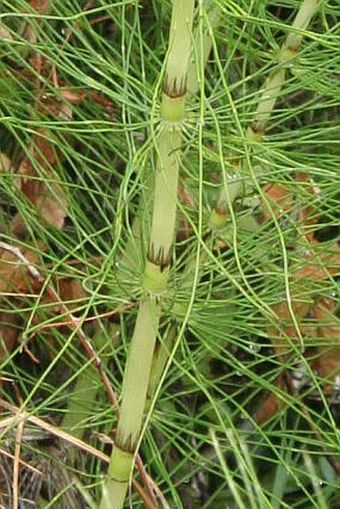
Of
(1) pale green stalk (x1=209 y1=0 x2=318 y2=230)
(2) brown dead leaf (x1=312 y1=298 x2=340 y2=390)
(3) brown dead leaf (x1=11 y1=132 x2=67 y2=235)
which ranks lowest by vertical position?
(2) brown dead leaf (x1=312 y1=298 x2=340 y2=390)

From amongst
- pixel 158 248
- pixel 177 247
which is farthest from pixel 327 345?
pixel 158 248

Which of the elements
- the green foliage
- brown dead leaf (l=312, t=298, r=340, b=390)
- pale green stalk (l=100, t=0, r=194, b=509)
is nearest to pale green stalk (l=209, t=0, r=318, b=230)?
the green foliage

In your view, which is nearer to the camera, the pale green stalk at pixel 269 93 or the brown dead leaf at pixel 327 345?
the pale green stalk at pixel 269 93

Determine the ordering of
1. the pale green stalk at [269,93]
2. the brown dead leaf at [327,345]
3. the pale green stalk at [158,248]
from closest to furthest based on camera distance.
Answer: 1. the pale green stalk at [158,248]
2. the pale green stalk at [269,93]
3. the brown dead leaf at [327,345]

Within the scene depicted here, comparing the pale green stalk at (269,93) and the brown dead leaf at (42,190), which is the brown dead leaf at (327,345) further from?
the brown dead leaf at (42,190)

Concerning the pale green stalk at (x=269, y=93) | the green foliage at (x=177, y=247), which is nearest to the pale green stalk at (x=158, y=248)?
the green foliage at (x=177, y=247)

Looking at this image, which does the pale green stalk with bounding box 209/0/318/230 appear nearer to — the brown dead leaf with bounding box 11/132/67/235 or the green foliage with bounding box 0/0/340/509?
the green foliage with bounding box 0/0/340/509

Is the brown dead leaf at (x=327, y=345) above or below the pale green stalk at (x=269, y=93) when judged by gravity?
below

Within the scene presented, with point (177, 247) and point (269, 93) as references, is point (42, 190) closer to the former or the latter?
point (177, 247)

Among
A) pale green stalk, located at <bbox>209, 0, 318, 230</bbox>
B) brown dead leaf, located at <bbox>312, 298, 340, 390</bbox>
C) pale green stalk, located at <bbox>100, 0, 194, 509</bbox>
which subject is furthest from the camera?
brown dead leaf, located at <bbox>312, 298, 340, 390</bbox>

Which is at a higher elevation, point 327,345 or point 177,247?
point 177,247
